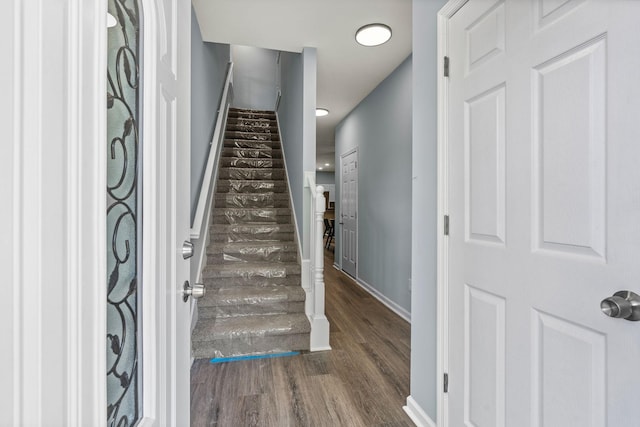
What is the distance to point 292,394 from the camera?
1.86m

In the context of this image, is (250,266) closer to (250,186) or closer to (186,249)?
(250,186)

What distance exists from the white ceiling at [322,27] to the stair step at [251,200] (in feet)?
4.94

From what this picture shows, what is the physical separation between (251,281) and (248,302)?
0.27 meters

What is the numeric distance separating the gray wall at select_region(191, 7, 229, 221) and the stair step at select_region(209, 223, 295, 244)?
54 cm

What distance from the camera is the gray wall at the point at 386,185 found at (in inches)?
126
